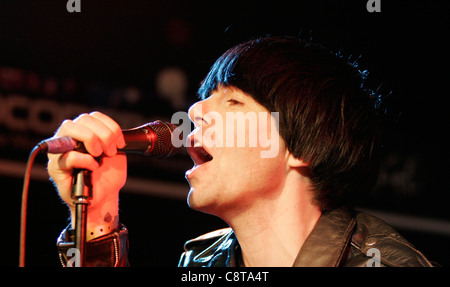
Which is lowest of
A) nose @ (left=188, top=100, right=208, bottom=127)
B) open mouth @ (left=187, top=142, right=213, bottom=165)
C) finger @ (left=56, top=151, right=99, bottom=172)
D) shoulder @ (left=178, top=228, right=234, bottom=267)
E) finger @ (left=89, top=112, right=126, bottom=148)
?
shoulder @ (left=178, top=228, right=234, bottom=267)

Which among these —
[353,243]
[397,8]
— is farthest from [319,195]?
[397,8]

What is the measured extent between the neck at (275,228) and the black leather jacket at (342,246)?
0.22ft

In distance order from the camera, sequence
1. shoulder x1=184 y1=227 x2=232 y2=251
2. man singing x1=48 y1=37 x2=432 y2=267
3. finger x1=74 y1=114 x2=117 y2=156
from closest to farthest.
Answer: finger x1=74 y1=114 x2=117 y2=156 → man singing x1=48 y1=37 x2=432 y2=267 → shoulder x1=184 y1=227 x2=232 y2=251

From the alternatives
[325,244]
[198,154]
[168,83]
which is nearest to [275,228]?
[325,244]

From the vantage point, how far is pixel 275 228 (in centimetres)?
178

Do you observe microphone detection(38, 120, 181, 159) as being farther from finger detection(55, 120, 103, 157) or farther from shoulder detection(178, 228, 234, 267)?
shoulder detection(178, 228, 234, 267)

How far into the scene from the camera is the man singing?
67.1 inches

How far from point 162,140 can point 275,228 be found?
0.54 metres

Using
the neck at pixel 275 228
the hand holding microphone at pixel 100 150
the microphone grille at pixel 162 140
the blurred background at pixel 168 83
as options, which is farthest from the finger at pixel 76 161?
the blurred background at pixel 168 83

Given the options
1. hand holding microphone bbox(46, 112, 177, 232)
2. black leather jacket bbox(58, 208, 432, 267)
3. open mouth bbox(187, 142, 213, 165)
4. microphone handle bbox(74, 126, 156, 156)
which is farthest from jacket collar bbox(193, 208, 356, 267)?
microphone handle bbox(74, 126, 156, 156)

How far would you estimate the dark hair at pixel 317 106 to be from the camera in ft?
6.00

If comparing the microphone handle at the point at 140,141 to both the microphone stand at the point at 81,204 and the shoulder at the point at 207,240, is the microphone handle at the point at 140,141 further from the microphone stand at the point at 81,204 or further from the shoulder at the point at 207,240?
the shoulder at the point at 207,240

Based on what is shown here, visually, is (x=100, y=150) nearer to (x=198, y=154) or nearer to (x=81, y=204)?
(x=81, y=204)

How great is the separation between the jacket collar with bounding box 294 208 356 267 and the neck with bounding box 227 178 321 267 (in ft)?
0.21
